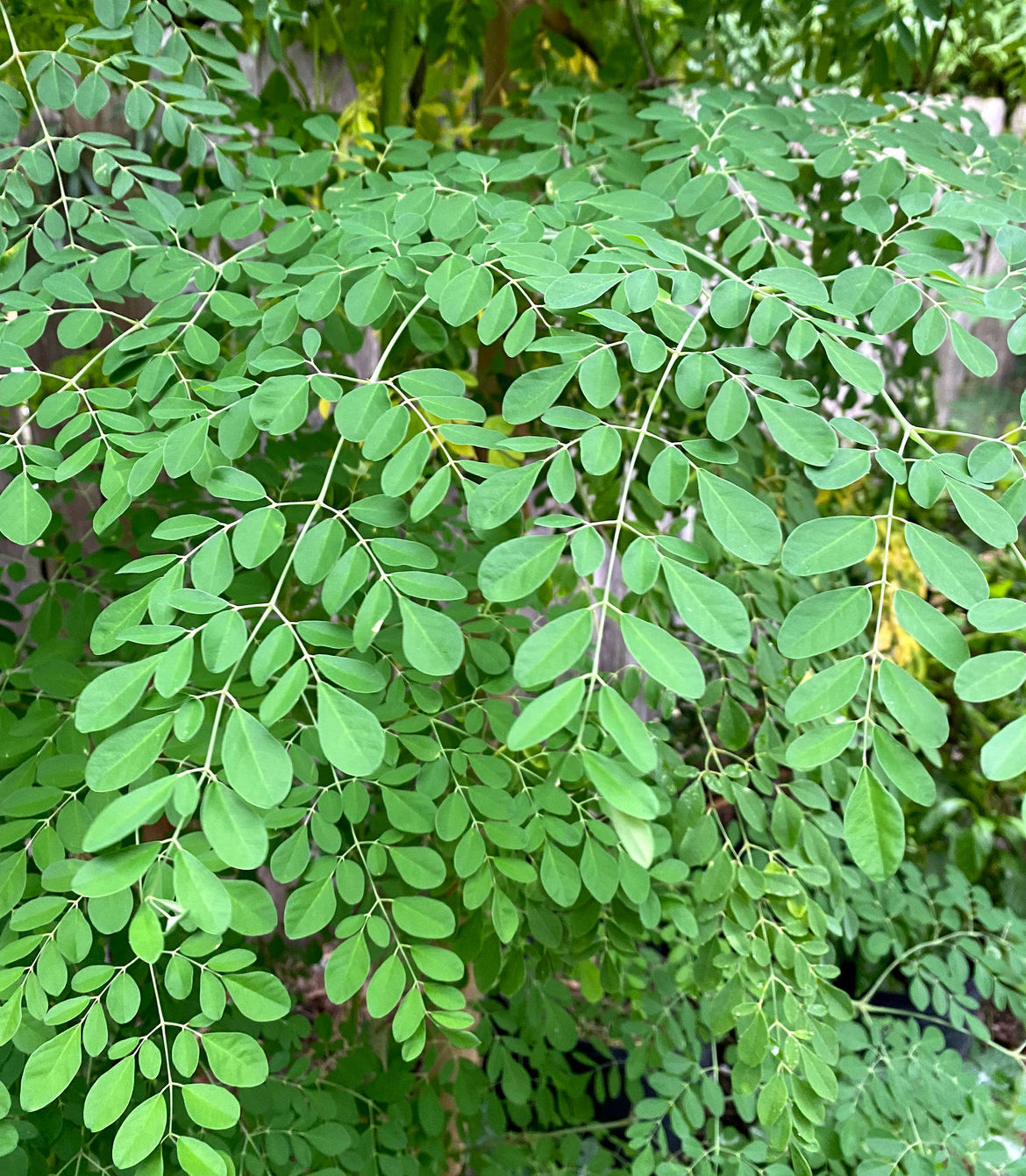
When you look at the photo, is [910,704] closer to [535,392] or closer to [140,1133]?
[535,392]

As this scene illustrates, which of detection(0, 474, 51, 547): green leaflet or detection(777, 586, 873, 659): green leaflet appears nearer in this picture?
detection(777, 586, 873, 659): green leaflet

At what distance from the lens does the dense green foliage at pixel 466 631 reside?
0.48 meters

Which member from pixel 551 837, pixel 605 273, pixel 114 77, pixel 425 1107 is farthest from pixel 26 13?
pixel 425 1107

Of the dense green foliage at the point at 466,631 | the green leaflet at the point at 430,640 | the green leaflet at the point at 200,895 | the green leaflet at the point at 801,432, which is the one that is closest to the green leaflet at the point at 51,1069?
the dense green foliage at the point at 466,631

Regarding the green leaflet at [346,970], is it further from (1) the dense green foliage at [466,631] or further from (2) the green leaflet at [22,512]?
(2) the green leaflet at [22,512]

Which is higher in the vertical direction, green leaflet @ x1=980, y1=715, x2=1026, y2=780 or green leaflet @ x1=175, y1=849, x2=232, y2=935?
green leaflet @ x1=980, y1=715, x2=1026, y2=780

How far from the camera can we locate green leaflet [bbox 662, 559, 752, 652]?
0.45 m

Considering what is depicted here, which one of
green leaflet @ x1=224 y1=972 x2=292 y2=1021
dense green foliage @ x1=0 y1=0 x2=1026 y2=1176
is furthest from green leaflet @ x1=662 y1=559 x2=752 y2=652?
green leaflet @ x1=224 y1=972 x2=292 y2=1021

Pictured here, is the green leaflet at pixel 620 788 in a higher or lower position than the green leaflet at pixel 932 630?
lower

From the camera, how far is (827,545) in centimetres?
50

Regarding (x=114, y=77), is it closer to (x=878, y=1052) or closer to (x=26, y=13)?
(x=26, y=13)

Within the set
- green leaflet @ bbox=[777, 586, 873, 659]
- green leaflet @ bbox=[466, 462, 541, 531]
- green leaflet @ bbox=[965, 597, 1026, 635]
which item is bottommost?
green leaflet @ bbox=[777, 586, 873, 659]

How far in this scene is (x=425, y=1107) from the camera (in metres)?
1.00

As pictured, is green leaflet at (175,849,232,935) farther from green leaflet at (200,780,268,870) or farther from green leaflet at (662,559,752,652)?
green leaflet at (662,559,752,652)
